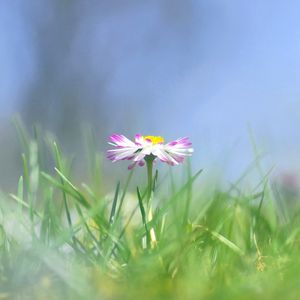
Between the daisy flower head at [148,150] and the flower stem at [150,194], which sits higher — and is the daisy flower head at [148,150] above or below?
above

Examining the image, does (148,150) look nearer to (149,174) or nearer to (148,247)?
(149,174)

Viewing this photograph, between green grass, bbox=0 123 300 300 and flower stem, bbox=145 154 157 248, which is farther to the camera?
flower stem, bbox=145 154 157 248

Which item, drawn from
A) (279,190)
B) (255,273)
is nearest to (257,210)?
(279,190)

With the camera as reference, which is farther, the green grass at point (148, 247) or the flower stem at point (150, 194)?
the flower stem at point (150, 194)

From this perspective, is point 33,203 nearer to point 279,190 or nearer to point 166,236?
Answer: point 166,236

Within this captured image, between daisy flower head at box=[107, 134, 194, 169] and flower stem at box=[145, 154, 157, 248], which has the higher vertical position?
daisy flower head at box=[107, 134, 194, 169]

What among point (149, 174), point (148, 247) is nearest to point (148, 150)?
point (149, 174)
